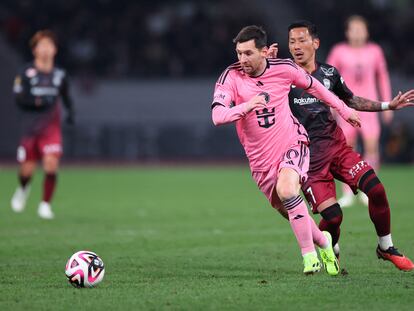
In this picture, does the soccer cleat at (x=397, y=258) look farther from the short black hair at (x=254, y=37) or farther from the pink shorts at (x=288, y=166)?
the short black hair at (x=254, y=37)

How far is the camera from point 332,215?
8977mm

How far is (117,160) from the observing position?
96.8ft

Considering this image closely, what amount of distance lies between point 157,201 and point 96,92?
1325 centimetres

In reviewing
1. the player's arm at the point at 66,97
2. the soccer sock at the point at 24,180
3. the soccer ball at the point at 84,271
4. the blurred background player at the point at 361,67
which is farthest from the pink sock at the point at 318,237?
the soccer sock at the point at 24,180

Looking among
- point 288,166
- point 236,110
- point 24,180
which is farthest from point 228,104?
point 24,180

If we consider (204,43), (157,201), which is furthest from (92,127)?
(157,201)

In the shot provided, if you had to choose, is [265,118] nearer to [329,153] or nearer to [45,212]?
[329,153]

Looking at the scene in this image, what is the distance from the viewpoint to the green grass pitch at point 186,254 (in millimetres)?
7094

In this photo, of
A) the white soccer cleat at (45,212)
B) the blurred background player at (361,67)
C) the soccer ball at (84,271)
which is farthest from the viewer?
the blurred background player at (361,67)

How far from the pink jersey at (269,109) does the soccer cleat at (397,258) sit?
1.24 metres

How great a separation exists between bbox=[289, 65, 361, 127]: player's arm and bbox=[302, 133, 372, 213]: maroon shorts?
1.69 feet

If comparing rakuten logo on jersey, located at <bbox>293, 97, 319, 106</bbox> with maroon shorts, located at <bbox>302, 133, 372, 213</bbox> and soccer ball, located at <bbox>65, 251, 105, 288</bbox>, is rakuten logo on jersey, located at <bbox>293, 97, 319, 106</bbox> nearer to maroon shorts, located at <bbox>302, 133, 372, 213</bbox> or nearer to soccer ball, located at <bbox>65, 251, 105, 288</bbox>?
maroon shorts, located at <bbox>302, 133, 372, 213</bbox>

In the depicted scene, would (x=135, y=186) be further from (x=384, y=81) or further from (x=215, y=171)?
(x=384, y=81)

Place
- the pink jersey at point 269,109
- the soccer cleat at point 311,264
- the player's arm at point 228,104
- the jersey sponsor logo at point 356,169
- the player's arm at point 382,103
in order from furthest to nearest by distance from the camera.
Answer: the jersey sponsor logo at point 356,169 → the player's arm at point 382,103 → the pink jersey at point 269,109 → the soccer cleat at point 311,264 → the player's arm at point 228,104
